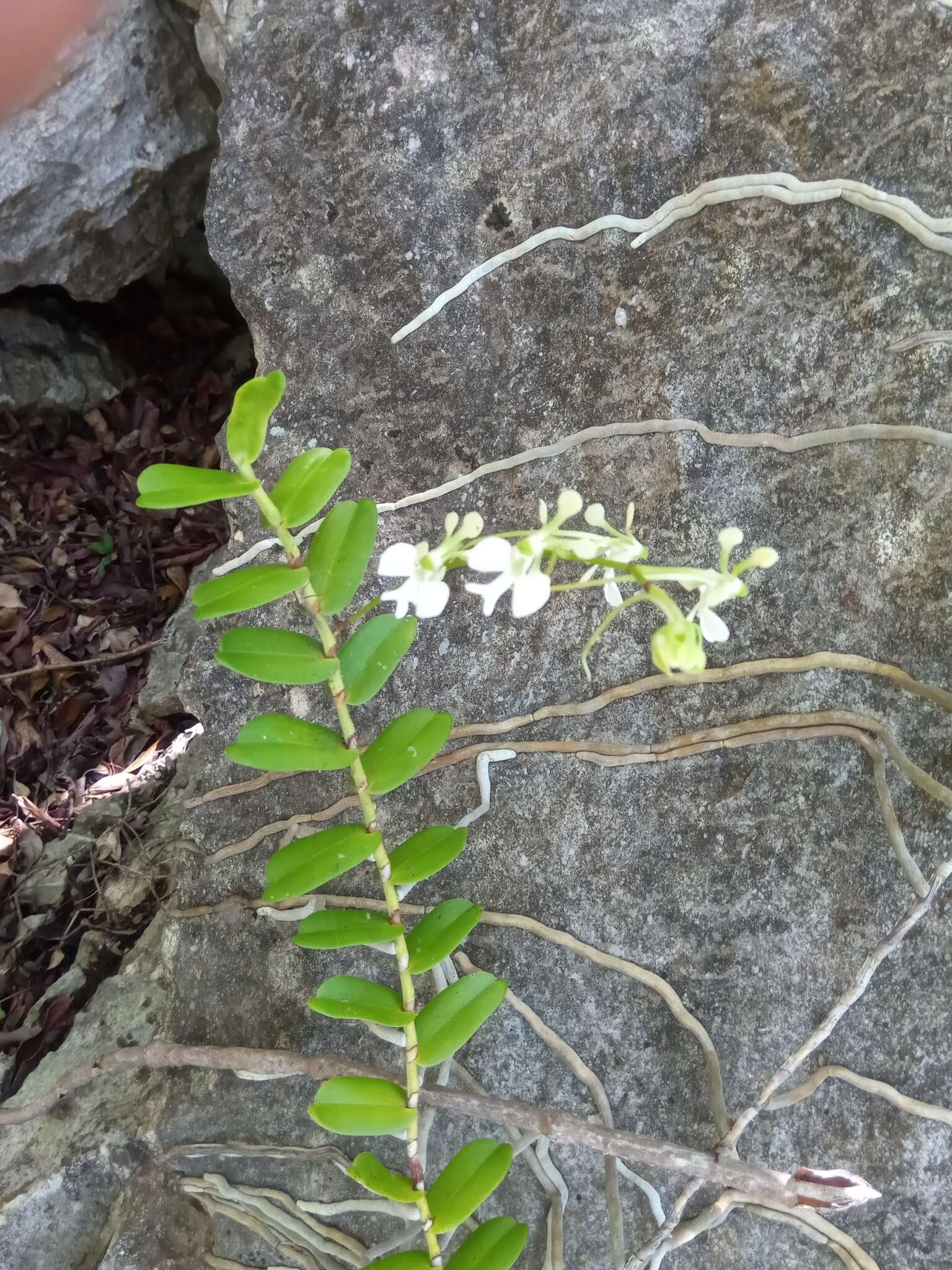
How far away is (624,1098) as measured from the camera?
810mm

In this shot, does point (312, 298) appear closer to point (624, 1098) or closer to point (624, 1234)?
point (624, 1098)

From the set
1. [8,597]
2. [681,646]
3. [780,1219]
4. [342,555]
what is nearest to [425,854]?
[342,555]

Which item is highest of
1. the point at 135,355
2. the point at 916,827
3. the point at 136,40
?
the point at 136,40

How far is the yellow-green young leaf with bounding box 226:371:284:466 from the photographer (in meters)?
0.55

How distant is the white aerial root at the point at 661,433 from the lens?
764mm

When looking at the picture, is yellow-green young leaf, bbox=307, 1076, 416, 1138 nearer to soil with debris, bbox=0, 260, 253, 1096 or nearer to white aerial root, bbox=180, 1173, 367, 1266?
white aerial root, bbox=180, 1173, 367, 1266

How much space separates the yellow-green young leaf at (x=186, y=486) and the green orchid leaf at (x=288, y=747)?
161mm

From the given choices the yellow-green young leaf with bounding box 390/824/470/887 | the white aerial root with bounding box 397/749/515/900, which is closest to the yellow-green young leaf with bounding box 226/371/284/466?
the yellow-green young leaf with bounding box 390/824/470/887

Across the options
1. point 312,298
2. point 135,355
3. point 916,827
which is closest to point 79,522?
point 135,355

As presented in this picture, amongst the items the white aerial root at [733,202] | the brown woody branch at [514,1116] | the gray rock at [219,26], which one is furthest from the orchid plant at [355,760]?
the gray rock at [219,26]

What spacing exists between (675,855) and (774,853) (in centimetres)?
9

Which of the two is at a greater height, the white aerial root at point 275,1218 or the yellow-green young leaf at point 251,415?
the yellow-green young leaf at point 251,415

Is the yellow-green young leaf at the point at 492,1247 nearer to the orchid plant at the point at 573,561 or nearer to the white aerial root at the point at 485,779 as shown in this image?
the white aerial root at the point at 485,779

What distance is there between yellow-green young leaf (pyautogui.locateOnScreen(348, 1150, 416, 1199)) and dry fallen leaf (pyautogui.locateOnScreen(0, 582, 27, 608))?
1.39 metres
